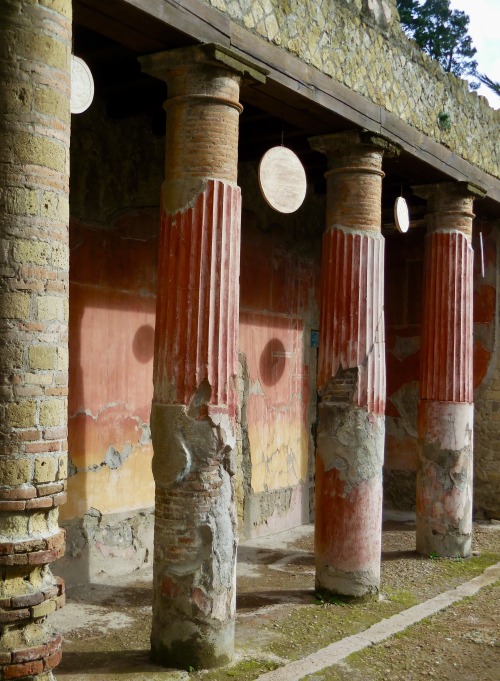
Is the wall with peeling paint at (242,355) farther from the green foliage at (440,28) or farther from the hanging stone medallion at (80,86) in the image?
the green foliage at (440,28)

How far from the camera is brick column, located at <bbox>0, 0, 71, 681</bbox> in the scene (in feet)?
10.2

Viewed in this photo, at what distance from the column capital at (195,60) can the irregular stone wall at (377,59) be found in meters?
0.29

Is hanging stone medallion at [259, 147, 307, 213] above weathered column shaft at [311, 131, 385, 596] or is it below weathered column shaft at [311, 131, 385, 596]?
above

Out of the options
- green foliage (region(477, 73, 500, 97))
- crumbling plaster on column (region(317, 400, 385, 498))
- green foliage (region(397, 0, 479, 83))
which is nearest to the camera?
crumbling plaster on column (region(317, 400, 385, 498))

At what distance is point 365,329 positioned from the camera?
6.13m

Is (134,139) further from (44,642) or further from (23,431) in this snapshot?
(44,642)

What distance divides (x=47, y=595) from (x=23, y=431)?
65 centimetres

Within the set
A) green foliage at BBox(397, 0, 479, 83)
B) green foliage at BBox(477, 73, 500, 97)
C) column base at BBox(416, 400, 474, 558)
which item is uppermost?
green foliage at BBox(397, 0, 479, 83)

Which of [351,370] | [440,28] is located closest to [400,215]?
[351,370]

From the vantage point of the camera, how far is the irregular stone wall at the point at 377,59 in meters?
5.25

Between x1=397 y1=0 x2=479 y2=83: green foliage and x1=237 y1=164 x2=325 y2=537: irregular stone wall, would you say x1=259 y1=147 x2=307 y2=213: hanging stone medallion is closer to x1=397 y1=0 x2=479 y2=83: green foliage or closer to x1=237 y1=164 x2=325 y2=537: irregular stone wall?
x1=237 y1=164 x2=325 y2=537: irregular stone wall

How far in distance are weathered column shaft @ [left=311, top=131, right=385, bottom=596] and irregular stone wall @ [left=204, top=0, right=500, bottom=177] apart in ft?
1.80

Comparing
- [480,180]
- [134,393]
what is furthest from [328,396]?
[480,180]

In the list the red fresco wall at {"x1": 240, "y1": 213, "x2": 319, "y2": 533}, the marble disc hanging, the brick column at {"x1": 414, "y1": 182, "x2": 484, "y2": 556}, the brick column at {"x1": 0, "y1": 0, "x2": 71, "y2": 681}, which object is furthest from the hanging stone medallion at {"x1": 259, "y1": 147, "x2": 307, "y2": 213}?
the brick column at {"x1": 414, "y1": 182, "x2": 484, "y2": 556}
